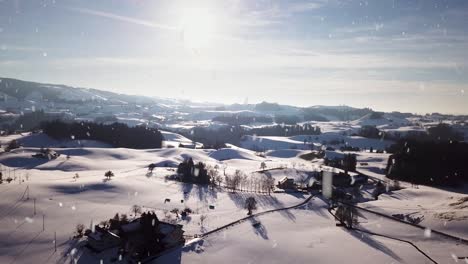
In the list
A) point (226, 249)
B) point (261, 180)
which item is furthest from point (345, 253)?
point (261, 180)

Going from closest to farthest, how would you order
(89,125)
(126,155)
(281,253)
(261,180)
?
(281,253) → (261,180) → (126,155) → (89,125)

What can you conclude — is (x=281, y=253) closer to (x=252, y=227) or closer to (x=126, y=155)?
(x=252, y=227)

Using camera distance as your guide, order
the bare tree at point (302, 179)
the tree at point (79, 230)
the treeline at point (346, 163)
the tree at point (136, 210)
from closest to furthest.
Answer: the tree at point (79, 230) < the tree at point (136, 210) < the bare tree at point (302, 179) < the treeline at point (346, 163)

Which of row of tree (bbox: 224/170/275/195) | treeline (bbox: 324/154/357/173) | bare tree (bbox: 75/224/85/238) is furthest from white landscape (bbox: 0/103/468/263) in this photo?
treeline (bbox: 324/154/357/173)

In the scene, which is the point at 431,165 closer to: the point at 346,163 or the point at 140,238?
the point at 346,163

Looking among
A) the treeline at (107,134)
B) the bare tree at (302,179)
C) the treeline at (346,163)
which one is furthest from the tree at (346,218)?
the treeline at (107,134)

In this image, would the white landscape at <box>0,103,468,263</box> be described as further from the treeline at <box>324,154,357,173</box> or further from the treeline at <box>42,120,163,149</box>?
the treeline at <box>42,120,163,149</box>

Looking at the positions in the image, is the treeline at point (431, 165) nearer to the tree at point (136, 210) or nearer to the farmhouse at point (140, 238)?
the tree at point (136, 210)

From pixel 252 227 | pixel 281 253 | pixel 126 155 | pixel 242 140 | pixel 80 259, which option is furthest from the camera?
pixel 242 140

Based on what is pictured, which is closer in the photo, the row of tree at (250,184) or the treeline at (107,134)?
the row of tree at (250,184)
